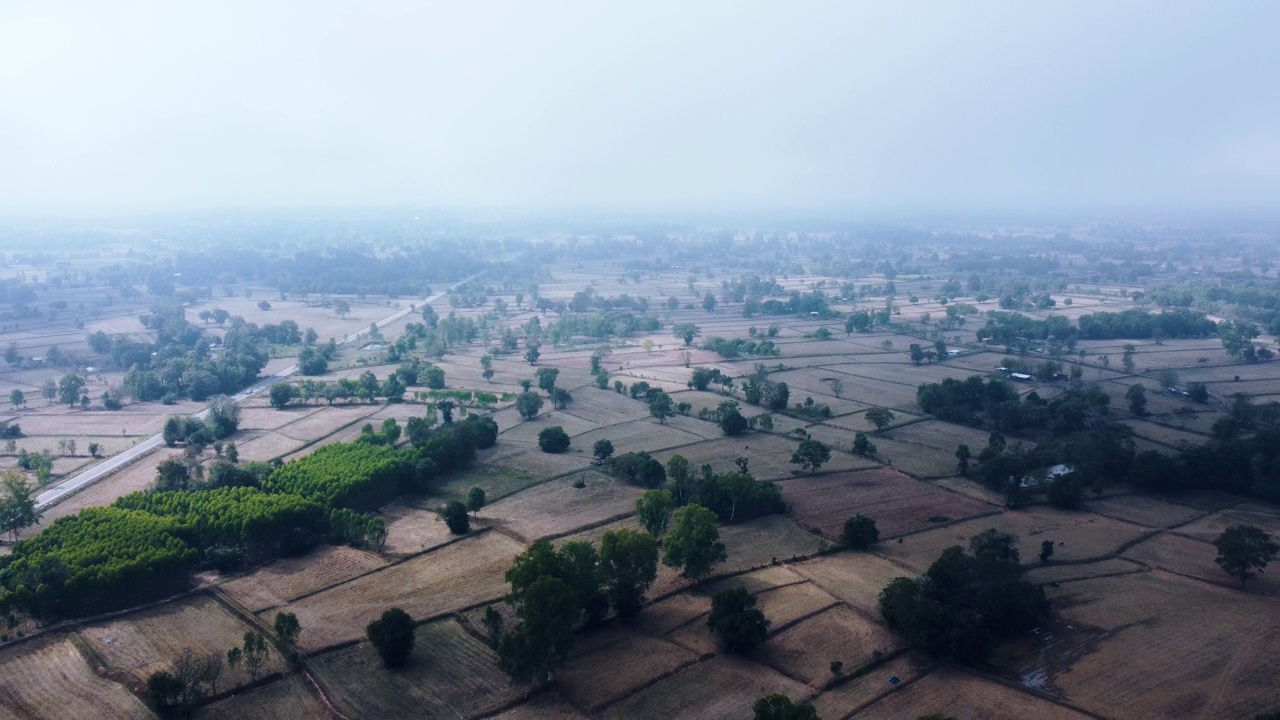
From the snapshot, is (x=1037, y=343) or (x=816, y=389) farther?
(x=1037, y=343)

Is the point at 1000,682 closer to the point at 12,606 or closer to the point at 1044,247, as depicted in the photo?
the point at 12,606

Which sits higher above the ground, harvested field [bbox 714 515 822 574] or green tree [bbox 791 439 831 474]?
green tree [bbox 791 439 831 474]

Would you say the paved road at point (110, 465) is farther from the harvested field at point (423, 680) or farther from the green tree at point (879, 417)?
the green tree at point (879, 417)

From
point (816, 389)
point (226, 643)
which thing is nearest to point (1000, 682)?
point (226, 643)

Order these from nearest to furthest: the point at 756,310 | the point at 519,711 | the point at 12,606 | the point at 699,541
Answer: the point at 519,711
the point at 12,606
the point at 699,541
the point at 756,310

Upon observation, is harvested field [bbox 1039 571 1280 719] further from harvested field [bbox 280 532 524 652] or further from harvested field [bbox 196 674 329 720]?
harvested field [bbox 196 674 329 720]

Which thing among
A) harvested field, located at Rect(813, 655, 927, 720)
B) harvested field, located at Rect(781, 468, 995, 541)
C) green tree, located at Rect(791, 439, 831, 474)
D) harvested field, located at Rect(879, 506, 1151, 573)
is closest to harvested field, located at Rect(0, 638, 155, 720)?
harvested field, located at Rect(813, 655, 927, 720)
